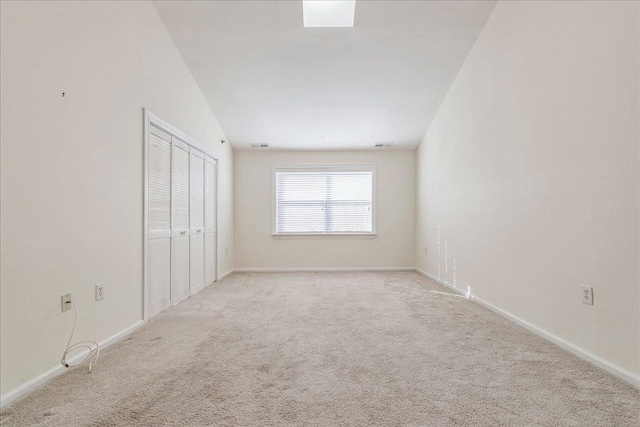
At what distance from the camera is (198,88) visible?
4.48 m

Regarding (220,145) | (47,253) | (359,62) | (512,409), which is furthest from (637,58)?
(220,145)

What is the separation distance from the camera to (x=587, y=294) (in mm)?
2156

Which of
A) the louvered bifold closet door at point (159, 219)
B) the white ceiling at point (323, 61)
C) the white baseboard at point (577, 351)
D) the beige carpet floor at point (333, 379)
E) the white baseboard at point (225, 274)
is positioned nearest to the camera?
the beige carpet floor at point (333, 379)

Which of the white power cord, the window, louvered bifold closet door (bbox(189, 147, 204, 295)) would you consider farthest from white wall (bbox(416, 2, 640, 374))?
louvered bifold closet door (bbox(189, 147, 204, 295))

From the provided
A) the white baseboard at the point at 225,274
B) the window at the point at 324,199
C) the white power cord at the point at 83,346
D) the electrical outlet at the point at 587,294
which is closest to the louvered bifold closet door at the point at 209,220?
the white baseboard at the point at 225,274

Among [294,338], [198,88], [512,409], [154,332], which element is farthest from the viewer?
[198,88]

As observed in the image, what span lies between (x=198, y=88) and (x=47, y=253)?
309 cm

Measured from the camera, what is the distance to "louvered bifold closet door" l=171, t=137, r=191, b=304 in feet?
12.5

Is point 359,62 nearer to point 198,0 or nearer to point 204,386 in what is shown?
point 198,0

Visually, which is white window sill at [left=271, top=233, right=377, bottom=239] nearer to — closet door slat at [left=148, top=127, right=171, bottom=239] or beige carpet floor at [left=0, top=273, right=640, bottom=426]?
closet door slat at [left=148, top=127, right=171, bottom=239]

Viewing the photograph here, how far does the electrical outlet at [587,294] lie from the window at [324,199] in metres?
4.26

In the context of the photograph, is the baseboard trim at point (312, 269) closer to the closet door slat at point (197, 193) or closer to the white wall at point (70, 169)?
the closet door slat at point (197, 193)

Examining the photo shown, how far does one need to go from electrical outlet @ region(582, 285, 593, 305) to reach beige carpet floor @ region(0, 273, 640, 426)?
37cm

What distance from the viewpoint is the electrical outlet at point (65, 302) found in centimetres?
208
